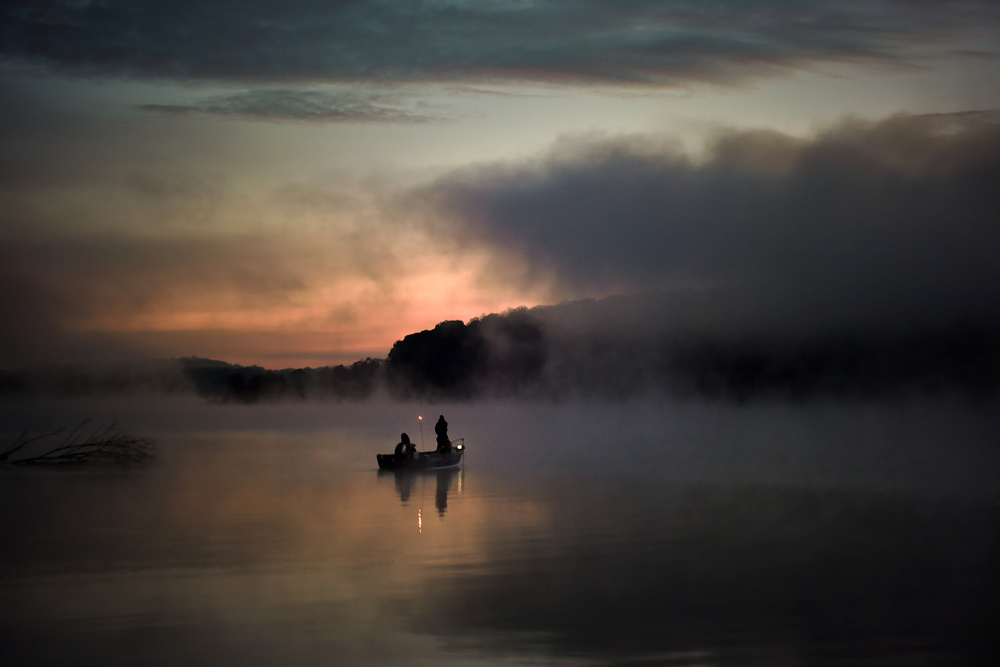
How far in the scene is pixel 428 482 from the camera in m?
29.1

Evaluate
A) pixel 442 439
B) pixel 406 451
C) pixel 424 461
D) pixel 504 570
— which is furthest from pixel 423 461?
pixel 504 570

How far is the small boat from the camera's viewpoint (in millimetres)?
31953

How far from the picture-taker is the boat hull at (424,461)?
3195cm

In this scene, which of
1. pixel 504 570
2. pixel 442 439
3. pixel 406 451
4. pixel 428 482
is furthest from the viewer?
pixel 442 439

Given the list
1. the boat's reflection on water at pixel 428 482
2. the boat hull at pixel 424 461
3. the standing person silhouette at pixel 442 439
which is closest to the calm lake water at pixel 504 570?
the boat's reflection on water at pixel 428 482

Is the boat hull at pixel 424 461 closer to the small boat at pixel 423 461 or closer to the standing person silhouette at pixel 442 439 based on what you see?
the small boat at pixel 423 461

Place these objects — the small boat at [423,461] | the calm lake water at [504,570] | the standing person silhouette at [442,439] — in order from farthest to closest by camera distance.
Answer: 1. the standing person silhouette at [442,439]
2. the small boat at [423,461]
3. the calm lake water at [504,570]

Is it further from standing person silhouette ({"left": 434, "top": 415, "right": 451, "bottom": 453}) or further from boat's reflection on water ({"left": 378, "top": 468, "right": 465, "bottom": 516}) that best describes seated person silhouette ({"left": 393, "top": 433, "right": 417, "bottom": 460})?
standing person silhouette ({"left": 434, "top": 415, "right": 451, "bottom": 453})

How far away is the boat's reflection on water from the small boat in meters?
0.18

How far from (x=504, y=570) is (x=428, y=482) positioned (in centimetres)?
1537

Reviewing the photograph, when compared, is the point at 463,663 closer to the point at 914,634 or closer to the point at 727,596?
the point at 727,596

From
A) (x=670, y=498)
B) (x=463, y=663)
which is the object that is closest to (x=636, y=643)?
(x=463, y=663)

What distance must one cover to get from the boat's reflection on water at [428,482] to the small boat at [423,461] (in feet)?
0.59

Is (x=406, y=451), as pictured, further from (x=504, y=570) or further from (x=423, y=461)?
(x=504, y=570)
